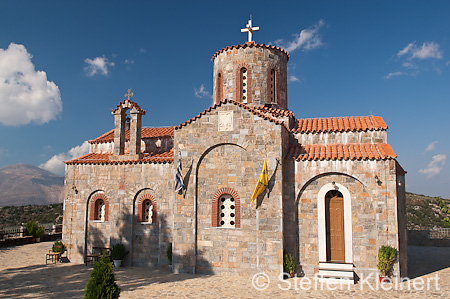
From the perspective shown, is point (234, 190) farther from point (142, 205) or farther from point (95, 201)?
point (95, 201)

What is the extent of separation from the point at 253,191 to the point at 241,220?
124cm

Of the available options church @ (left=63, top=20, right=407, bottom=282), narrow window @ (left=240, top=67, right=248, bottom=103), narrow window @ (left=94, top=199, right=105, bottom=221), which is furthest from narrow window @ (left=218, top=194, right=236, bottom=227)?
narrow window @ (left=94, top=199, right=105, bottom=221)

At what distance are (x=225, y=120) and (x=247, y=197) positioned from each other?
131 inches

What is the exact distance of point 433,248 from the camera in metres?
20.9

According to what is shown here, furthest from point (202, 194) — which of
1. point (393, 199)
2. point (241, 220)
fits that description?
point (393, 199)

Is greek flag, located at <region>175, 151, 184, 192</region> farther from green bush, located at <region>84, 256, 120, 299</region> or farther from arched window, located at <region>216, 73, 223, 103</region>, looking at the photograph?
green bush, located at <region>84, 256, 120, 299</region>

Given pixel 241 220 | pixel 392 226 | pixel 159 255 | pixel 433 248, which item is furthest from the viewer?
pixel 433 248

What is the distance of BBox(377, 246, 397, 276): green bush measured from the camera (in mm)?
11947

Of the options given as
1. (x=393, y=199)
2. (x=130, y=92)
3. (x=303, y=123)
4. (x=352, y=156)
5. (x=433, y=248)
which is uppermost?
(x=130, y=92)

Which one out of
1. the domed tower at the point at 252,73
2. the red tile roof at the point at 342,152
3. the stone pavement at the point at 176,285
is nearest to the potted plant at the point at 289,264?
the stone pavement at the point at 176,285

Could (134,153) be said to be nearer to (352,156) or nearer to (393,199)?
(352,156)

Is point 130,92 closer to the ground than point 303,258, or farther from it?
farther from it

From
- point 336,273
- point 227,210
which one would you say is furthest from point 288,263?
point 227,210

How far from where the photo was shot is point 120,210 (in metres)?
15.6
